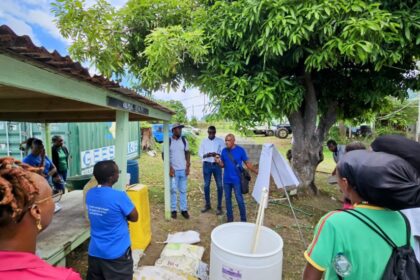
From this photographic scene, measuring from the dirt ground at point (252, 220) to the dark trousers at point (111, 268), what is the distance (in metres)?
1.29

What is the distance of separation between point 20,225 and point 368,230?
57.2 inches

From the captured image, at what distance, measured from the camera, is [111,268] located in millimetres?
2682

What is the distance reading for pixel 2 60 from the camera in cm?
160

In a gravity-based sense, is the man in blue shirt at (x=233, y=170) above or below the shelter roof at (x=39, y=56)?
below

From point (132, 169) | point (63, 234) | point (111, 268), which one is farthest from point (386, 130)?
point (111, 268)

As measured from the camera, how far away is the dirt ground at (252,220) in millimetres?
4273

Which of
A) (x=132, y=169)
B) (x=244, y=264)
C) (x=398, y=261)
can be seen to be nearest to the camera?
(x=398, y=261)

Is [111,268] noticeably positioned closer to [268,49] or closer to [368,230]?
[368,230]

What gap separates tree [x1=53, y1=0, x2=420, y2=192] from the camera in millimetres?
4504

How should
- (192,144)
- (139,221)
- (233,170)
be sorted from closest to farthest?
1. (139,221)
2. (233,170)
3. (192,144)

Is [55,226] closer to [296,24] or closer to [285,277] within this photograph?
[285,277]

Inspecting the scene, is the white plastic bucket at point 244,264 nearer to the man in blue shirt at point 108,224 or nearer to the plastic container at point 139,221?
the man in blue shirt at point 108,224

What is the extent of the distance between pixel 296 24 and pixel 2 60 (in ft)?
13.5

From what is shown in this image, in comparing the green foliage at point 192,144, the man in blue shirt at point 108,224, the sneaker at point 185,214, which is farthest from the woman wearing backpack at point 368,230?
the green foliage at point 192,144
